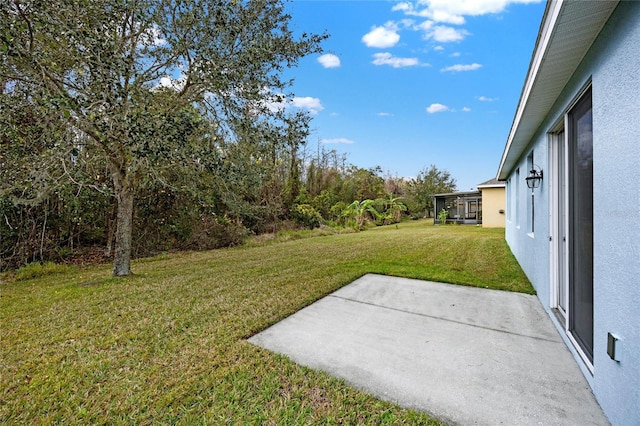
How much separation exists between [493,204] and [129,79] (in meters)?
18.8

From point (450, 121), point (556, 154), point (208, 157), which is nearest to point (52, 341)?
point (208, 157)

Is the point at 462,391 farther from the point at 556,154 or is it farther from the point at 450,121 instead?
the point at 450,121

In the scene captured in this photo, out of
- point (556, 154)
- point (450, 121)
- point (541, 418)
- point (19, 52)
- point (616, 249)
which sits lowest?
point (541, 418)

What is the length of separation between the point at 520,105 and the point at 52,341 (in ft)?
21.0

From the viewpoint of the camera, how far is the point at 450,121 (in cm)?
1905

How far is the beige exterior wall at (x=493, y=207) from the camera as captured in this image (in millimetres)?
17156

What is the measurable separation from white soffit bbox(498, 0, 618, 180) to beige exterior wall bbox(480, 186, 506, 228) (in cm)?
1501


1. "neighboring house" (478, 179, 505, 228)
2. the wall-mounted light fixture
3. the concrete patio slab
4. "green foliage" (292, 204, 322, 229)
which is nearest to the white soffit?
the wall-mounted light fixture

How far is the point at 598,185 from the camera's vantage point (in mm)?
2150

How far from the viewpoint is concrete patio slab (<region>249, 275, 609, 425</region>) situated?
2096 millimetres

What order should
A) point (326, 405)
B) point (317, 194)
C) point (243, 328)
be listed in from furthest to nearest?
point (317, 194)
point (243, 328)
point (326, 405)

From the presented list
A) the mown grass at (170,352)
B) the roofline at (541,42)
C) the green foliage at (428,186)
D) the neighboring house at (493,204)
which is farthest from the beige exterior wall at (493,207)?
the roofline at (541,42)

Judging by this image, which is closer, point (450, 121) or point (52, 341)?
point (52, 341)

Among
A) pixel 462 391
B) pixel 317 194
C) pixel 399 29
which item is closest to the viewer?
pixel 462 391
